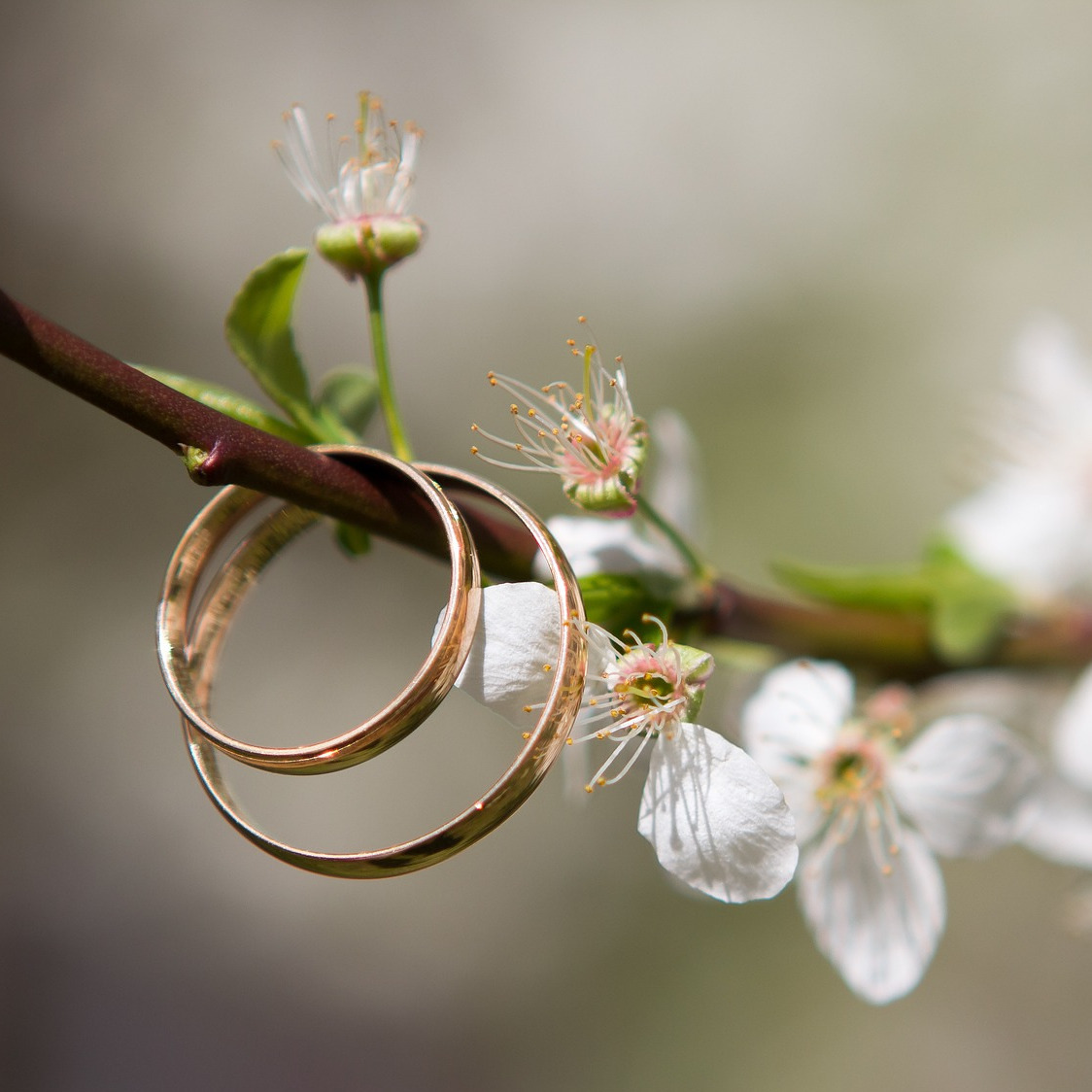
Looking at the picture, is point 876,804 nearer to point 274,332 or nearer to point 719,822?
point 719,822

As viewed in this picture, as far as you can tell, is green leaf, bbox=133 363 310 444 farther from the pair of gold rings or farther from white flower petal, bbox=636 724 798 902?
white flower petal, bbox=636 724 798 902

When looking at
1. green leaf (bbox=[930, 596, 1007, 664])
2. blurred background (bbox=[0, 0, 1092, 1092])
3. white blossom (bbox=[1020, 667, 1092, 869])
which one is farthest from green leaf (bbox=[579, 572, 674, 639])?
blurred background (bbox=[0, 0, 1092, 1092])

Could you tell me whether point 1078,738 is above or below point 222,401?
below

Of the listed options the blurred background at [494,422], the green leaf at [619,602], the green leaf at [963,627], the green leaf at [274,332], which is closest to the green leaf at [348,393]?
the green leaf at [274,332]

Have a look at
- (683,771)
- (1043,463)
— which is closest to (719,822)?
(683,771)

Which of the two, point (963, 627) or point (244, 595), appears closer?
point (244, 595)

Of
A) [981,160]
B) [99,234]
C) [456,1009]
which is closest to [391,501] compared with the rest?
[456,1009]

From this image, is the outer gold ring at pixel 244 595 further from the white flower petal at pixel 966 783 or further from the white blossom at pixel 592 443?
the white flower petal at pixel 966 783
